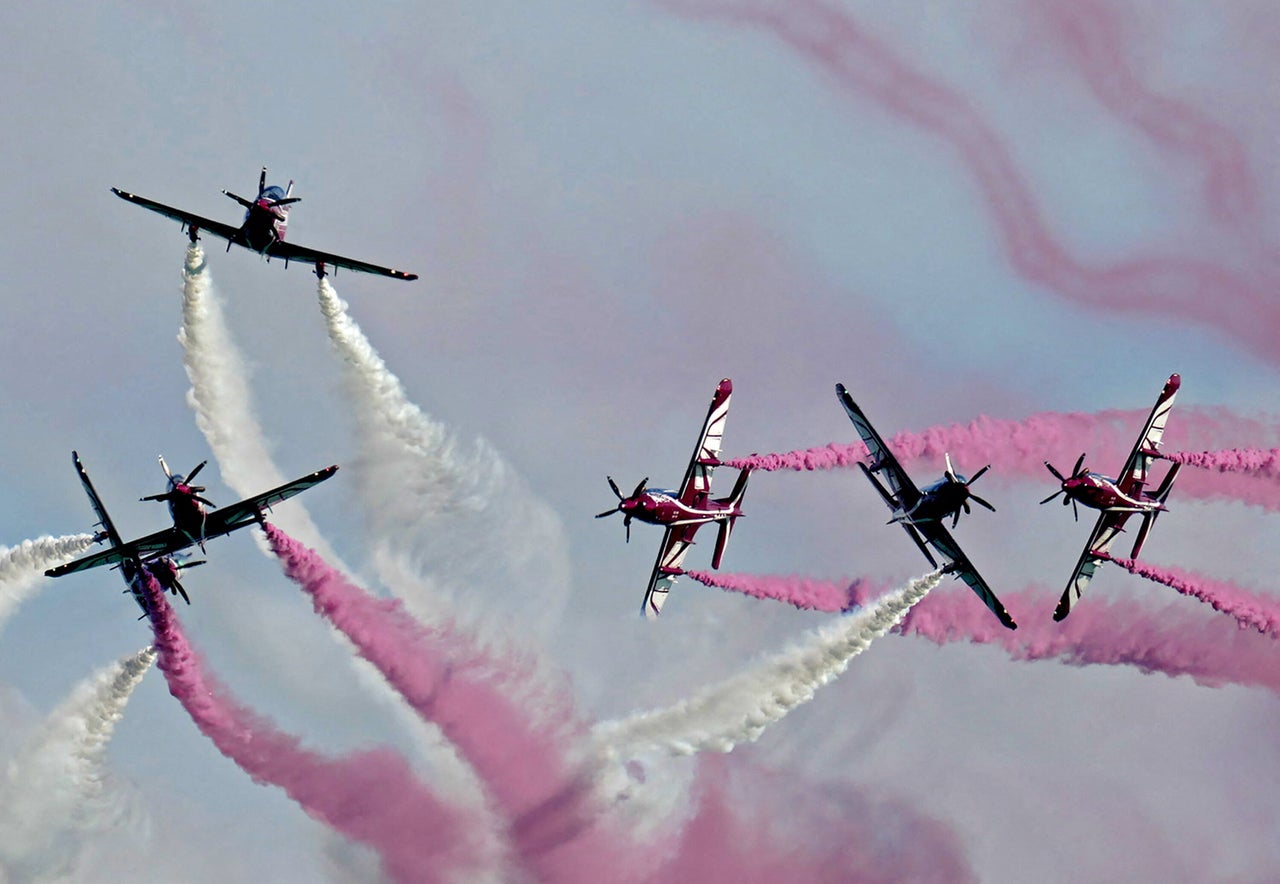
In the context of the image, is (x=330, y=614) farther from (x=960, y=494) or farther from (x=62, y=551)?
(x=960, y=494)

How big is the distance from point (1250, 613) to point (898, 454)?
1649 centimetres

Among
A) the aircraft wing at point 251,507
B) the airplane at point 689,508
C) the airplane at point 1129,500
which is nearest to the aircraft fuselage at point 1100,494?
the airplane at point 1129,500

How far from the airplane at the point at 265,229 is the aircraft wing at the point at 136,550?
40.2ft

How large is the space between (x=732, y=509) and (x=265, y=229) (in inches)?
854

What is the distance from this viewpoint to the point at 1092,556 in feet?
343

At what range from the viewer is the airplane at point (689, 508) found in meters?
97.1

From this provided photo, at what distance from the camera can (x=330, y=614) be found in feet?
334

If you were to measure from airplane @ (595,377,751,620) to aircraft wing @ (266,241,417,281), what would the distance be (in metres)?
13.8

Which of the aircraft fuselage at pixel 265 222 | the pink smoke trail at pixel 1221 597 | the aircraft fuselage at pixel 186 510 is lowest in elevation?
the pink smoke trail at pixel 1221 597

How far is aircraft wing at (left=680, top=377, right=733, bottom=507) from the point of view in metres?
101

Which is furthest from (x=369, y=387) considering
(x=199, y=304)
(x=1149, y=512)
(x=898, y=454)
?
(x=1149, y=512)

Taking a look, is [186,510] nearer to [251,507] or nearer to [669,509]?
[251,507]

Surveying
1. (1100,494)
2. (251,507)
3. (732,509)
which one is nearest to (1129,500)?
(1100,494)

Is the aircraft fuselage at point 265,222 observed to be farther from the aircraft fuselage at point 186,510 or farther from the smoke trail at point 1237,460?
the smoke trail at point 1237,460
